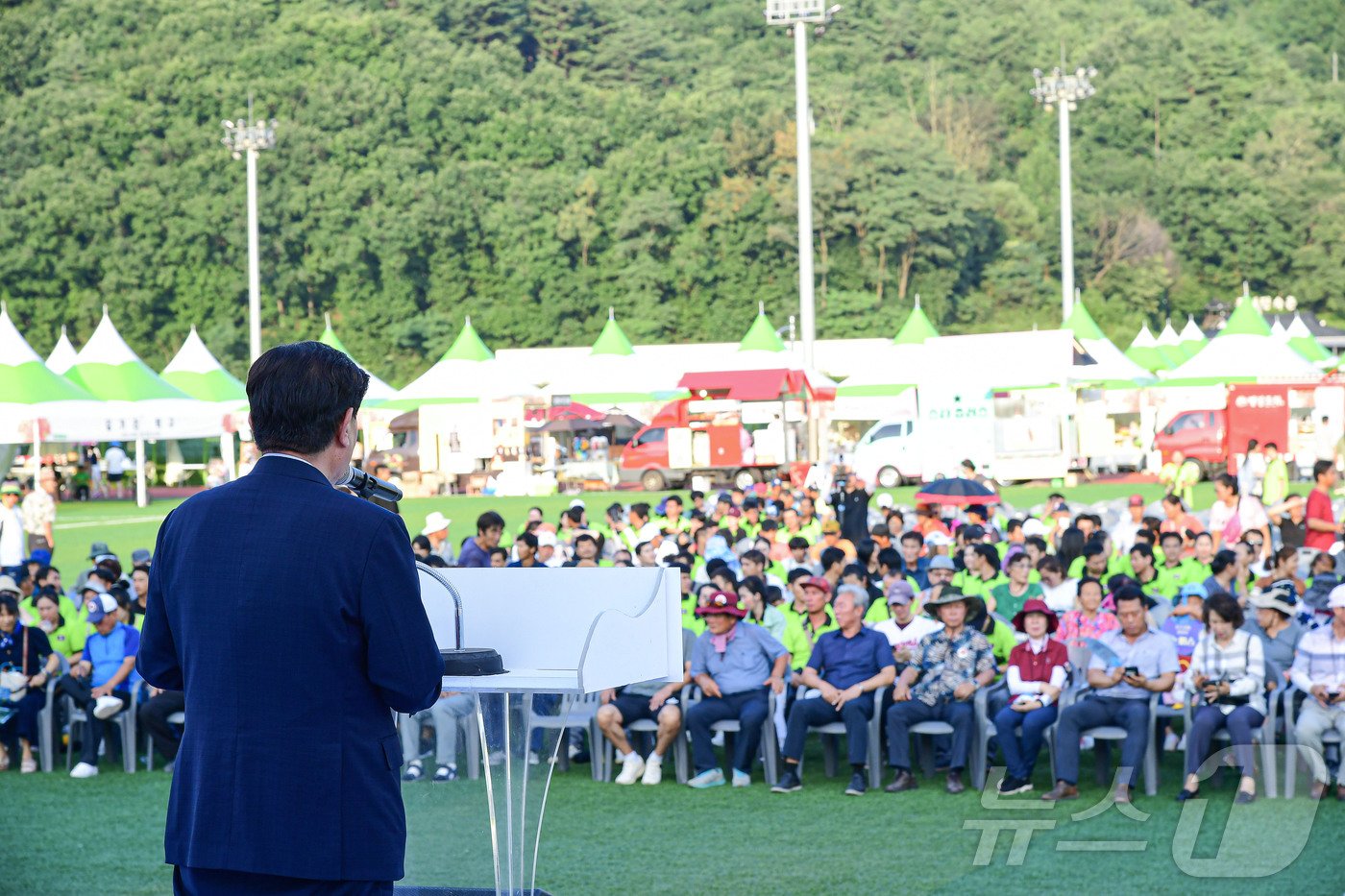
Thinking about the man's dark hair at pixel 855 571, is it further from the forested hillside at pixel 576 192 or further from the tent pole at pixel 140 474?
the forested hillside at pixel 576 192

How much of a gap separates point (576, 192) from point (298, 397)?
65879mm

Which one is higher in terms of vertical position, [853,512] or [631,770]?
[853,512]

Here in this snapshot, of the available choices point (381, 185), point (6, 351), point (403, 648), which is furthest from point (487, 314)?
point (403, 648)

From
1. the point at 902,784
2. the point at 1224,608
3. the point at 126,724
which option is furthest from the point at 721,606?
the point at 126,724

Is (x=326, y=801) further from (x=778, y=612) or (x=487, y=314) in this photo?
(x=487, y=314)

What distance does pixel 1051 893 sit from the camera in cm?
672

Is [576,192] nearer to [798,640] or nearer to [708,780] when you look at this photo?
[798,640]

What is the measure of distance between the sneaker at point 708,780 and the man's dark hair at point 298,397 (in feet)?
21.2

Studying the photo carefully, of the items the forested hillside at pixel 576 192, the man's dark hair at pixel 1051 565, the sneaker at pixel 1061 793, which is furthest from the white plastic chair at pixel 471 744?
the forested hillside at pixel 576 192

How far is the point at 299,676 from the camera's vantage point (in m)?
2.77

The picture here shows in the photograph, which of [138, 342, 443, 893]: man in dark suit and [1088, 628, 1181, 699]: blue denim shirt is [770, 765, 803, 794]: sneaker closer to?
[1088, 628, 1181, 699]: blue denim shirt

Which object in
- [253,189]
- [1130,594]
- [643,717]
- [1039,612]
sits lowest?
[643,717]

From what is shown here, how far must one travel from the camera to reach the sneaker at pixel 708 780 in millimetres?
9062

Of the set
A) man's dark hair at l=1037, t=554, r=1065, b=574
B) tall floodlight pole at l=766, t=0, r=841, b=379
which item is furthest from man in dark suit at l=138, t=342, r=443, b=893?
tall floodlight pole at l=766, t=0, r=841, b=379
